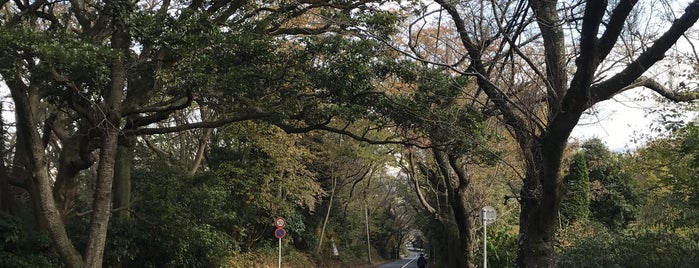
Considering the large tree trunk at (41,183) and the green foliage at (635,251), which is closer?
the green foliage at (635,251)

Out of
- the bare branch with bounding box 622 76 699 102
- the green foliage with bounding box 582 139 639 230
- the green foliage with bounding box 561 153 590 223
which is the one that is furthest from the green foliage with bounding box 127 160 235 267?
the green foliage with bounding box 582 139 639 230

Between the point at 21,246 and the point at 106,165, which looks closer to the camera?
the point at 106,165

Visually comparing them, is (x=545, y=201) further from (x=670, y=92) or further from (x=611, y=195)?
(x=611, y=195)

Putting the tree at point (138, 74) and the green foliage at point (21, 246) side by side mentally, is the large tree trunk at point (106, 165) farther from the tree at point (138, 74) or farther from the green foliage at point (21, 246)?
the green foliage at point (21, 246)

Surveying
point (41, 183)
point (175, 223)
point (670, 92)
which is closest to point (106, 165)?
point (41, 183)

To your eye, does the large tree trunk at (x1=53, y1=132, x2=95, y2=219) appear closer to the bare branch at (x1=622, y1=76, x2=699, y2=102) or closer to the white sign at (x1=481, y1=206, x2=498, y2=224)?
the white sign at (x1=481, y1=206, x2=498, y2=224)

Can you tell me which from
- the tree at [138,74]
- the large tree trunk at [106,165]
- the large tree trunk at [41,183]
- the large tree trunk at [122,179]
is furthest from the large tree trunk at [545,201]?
the large tree trunk at [122,179]

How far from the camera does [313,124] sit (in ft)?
37.2

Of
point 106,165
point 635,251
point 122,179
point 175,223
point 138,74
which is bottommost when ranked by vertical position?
point 635,251

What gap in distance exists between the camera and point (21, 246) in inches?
415

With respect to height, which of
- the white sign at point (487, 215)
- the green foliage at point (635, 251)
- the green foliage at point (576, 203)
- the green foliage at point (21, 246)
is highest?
the green foliage at point (576, 203)

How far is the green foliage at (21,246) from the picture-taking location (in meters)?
9.90

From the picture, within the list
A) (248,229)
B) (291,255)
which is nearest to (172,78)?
(248,229)

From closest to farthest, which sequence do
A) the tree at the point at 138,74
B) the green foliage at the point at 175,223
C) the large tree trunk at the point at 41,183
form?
the tree at the point at 138,74, the large tree trunk at the point at 41,183, the green foliage at the point at 175,223
